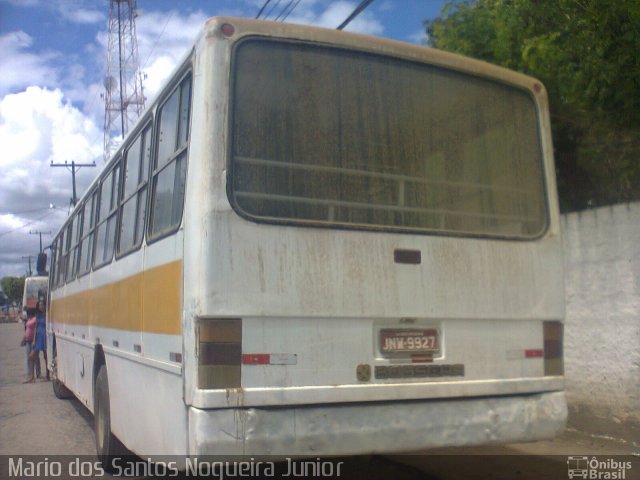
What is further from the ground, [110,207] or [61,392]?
[110,207]

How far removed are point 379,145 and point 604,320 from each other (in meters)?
4.12

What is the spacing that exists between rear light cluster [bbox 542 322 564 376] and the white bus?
14mm

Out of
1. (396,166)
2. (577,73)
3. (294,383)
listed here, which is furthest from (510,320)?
(577,73)

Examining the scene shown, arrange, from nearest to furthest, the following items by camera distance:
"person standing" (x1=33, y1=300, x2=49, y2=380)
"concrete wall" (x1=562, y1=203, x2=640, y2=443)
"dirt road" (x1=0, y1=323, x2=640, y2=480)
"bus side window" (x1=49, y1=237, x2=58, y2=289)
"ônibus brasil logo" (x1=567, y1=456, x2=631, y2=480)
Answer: "ônibus brasil logo" (x1=567, y1=456, x2=631, y2=480), "dirt road" (x1=0, y1=323, x2=640, y2=480), "concrete wall" (x1=562, y1=203, x2=640, y2=443), "bus side window" (x1=49, y1=237, x2=58, y2=289), "person standing" (x1=33, y1=300, x2=49, y2=380)

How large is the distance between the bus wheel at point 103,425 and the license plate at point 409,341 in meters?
3.27

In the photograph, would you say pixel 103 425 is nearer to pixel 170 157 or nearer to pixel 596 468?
pixel 170 157

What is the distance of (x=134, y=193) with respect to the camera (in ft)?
20.3

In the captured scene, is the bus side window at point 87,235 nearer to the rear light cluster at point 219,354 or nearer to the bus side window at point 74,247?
the bus side window at point 74,247

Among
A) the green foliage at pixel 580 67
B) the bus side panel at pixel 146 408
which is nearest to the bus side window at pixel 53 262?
the bus side panel at pixel 146 408

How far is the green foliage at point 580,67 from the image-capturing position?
7.82m

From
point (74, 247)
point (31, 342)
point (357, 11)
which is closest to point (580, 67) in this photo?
point (357, 11)

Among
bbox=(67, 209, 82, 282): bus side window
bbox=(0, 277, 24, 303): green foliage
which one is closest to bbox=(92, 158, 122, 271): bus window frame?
bbox=(67, 209, 82, 282): bus side window

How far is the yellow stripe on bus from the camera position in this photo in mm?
4645

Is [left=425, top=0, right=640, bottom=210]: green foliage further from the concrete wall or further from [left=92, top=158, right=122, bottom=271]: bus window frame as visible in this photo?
[left=92, top=158, right=122, bottom=271]: bus window frame
